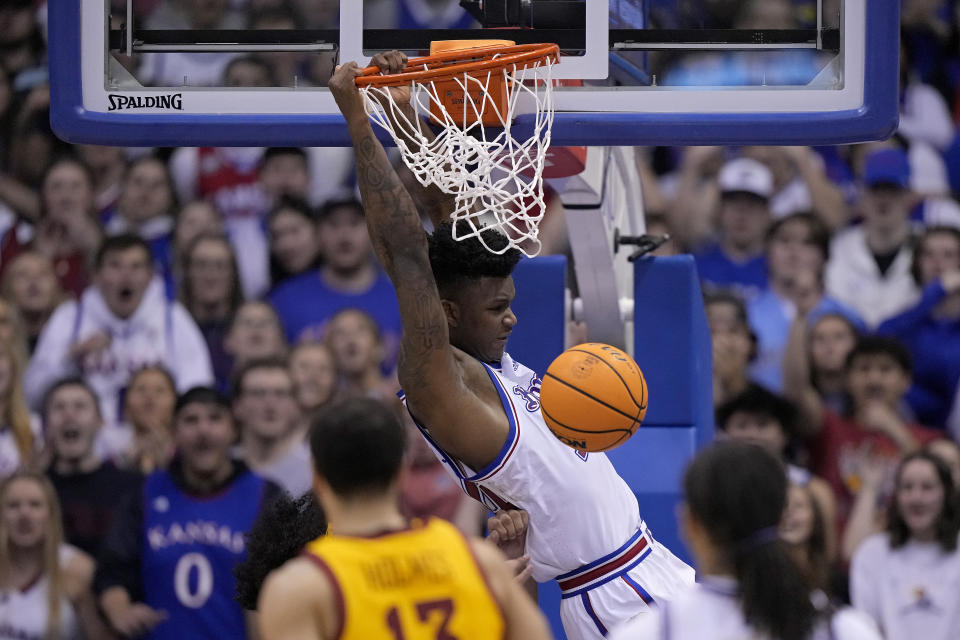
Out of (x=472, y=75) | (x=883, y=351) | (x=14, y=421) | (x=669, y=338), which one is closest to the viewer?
(x=472, y=75)

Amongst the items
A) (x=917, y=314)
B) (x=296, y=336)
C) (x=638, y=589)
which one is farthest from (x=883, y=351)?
(x=638, y=589)

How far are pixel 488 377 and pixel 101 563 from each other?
324cm

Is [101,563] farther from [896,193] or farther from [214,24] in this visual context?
[896,193]

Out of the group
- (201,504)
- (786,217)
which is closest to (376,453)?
(201,504)

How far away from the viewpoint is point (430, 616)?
2674mm

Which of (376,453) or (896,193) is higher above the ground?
(896,193)

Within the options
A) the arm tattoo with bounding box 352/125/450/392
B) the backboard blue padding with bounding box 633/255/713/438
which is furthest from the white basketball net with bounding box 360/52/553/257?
the backboard blue padding with bounding box 633/255/713/438

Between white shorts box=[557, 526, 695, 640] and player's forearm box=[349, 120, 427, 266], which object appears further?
white shorts box=[557, 526, 695, 640]

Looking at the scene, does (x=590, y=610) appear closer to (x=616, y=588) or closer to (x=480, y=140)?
(x=616, y=588)

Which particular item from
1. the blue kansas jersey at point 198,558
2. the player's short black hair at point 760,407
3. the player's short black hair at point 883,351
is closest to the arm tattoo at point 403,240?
the blue kansas jersey at point 198,558

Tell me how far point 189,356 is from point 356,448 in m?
4.96

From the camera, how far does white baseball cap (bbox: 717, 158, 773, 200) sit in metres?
8.25

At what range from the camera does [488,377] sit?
13.4 ft

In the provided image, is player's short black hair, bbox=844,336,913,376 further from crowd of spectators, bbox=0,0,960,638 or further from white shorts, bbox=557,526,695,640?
white shorts, bbox=557,526,695,640
